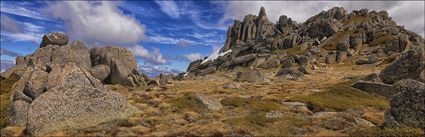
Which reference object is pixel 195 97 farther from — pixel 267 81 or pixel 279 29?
pixel 279 29

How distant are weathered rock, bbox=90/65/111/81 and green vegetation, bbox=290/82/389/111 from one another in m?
28.9

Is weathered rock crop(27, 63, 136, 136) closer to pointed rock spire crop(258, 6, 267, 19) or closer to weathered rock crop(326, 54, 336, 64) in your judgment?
weathered rock crop(326, 54, 336, 64)

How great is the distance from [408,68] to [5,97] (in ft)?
174

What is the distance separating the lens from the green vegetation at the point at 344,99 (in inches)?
1620

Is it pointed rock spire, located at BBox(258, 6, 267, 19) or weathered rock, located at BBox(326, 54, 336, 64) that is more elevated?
pointed rock spire, located at BBox(258, 6, 267, 19)

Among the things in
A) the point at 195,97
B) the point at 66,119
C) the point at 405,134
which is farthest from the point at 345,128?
the point at 66,119

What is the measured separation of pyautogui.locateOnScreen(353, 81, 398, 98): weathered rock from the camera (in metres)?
47.2

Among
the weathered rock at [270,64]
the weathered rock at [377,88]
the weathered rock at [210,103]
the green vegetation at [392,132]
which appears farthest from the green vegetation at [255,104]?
the weathered rock at [270,64]

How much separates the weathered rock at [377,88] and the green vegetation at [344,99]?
1143mm

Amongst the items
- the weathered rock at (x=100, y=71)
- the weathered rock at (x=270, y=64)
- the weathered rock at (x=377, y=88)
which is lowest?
the weathered rock at (x=377, y=88)

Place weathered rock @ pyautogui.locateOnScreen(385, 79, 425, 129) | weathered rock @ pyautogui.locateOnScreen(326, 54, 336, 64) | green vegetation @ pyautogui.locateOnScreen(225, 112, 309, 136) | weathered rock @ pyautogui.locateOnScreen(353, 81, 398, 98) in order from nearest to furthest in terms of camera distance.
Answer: weathered rock @ pyautogui.locateOnScreen(385, 79, 425, 129) < green vegetation @ pyautogui.locateOnScreen(225, 112, 309, 136) < weathered rock @ pyautogui.locateOnScreen(353, 81, 398, 98) < weathered rock @ pyautogui.locateOnScreen(326, 54, 336, 64)

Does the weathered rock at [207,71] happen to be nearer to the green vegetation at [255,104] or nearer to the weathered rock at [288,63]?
the weathered rock at [288,63]

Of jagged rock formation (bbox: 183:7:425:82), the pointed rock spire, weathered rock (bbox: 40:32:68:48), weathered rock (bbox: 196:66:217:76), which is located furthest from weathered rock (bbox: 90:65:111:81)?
the pointed rock spire

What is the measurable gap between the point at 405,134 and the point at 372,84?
1039 inches
